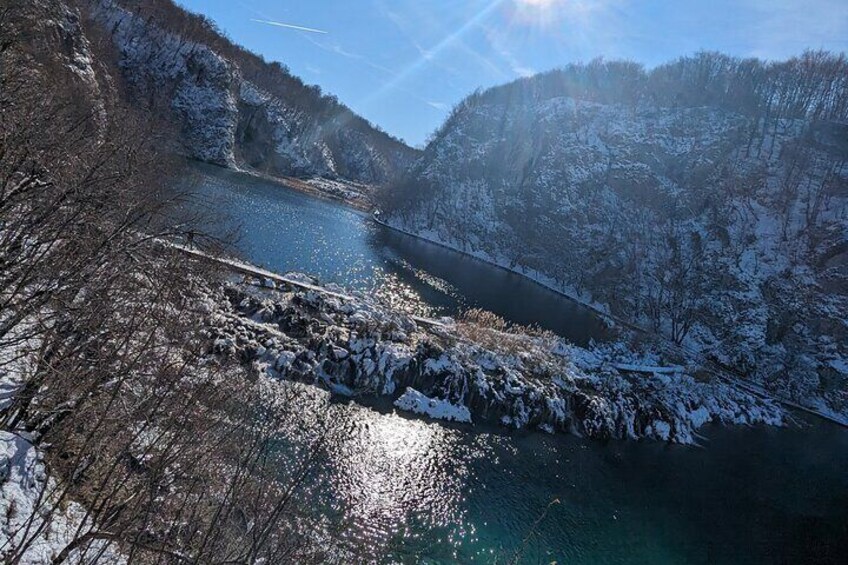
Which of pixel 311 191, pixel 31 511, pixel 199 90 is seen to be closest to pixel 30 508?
pixel 31 511

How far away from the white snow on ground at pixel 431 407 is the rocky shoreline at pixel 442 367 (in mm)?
62

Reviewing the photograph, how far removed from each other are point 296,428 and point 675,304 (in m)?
68.5

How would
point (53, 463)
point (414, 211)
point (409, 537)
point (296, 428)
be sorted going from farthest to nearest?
point (414, 211)
point (296, 428)
point (409, 537)
point (53, 463)

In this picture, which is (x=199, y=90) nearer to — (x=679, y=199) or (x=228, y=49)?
(x=228, y=49)

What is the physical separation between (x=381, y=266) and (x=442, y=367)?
3013 centimetres

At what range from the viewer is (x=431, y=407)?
2419cm

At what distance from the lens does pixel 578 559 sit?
16.9 metres

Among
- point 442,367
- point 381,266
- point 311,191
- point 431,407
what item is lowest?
point 431,407

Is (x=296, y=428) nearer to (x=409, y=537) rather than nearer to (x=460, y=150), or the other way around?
(x=409, y=537)

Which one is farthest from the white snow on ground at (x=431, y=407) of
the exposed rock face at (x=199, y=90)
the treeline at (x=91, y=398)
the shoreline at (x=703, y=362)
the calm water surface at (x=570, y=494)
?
the exposed rock face at (x=199, y=90)

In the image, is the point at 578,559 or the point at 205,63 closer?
the point at 578,559

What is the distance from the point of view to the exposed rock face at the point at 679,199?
64375 mm

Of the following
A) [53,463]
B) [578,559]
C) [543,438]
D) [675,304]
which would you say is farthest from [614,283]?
[53,463]

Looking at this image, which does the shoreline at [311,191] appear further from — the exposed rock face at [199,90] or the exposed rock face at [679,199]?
the exposed rock face at [679,199]
